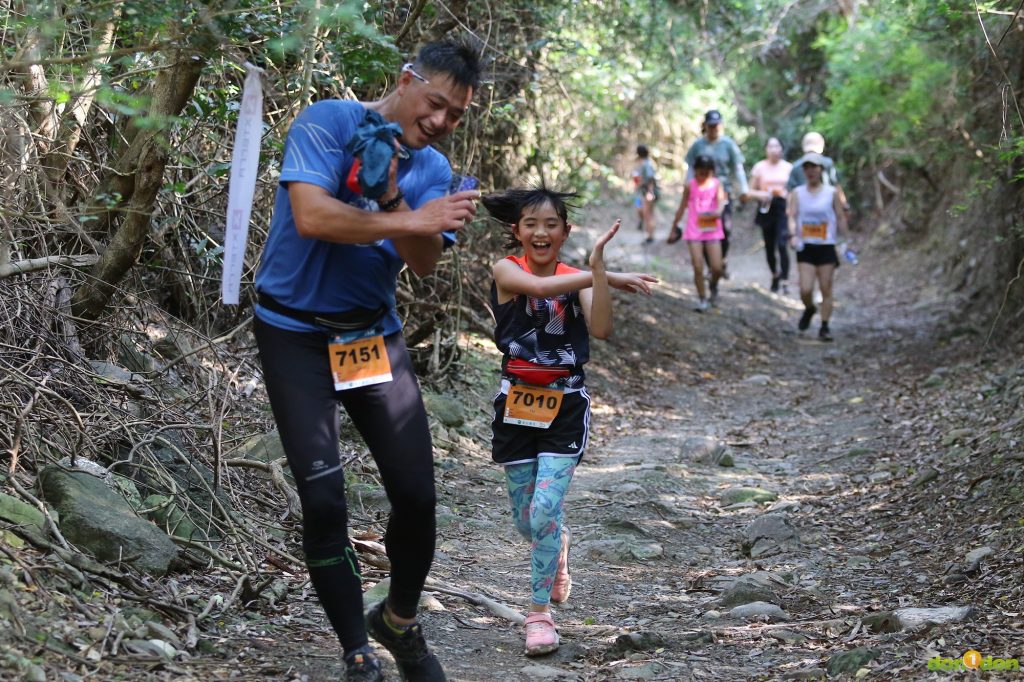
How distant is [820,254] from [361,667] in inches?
365

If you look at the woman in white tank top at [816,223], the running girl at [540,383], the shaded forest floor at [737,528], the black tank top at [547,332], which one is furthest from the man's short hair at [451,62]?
the woman in white tank top at [816,223]

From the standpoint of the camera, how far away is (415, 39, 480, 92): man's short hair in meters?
3.19

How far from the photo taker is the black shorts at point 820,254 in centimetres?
1148

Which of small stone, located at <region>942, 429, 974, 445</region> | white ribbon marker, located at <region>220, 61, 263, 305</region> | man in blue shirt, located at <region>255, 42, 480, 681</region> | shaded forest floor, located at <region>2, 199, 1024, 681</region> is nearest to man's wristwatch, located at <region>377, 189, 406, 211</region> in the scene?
man in blue shirt, located at <region>255, 42, 480, 681</region>

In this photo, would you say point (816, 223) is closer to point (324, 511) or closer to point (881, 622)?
point (881, 622)

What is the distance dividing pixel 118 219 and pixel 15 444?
152cm

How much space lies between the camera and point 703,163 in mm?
11984

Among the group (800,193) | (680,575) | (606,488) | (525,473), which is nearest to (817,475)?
(606,488)

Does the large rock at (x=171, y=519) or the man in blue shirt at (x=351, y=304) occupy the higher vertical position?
the man in blue shirt at (x=351, y=304)

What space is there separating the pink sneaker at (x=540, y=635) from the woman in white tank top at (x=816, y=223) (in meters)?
8.00

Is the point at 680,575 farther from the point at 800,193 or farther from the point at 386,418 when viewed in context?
the point at 800,193

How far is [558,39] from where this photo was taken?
9.02 meters

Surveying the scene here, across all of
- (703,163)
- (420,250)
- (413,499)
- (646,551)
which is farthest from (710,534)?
(703,163)

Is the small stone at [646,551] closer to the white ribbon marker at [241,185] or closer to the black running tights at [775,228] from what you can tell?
the white ribbon marker at [241,185]
